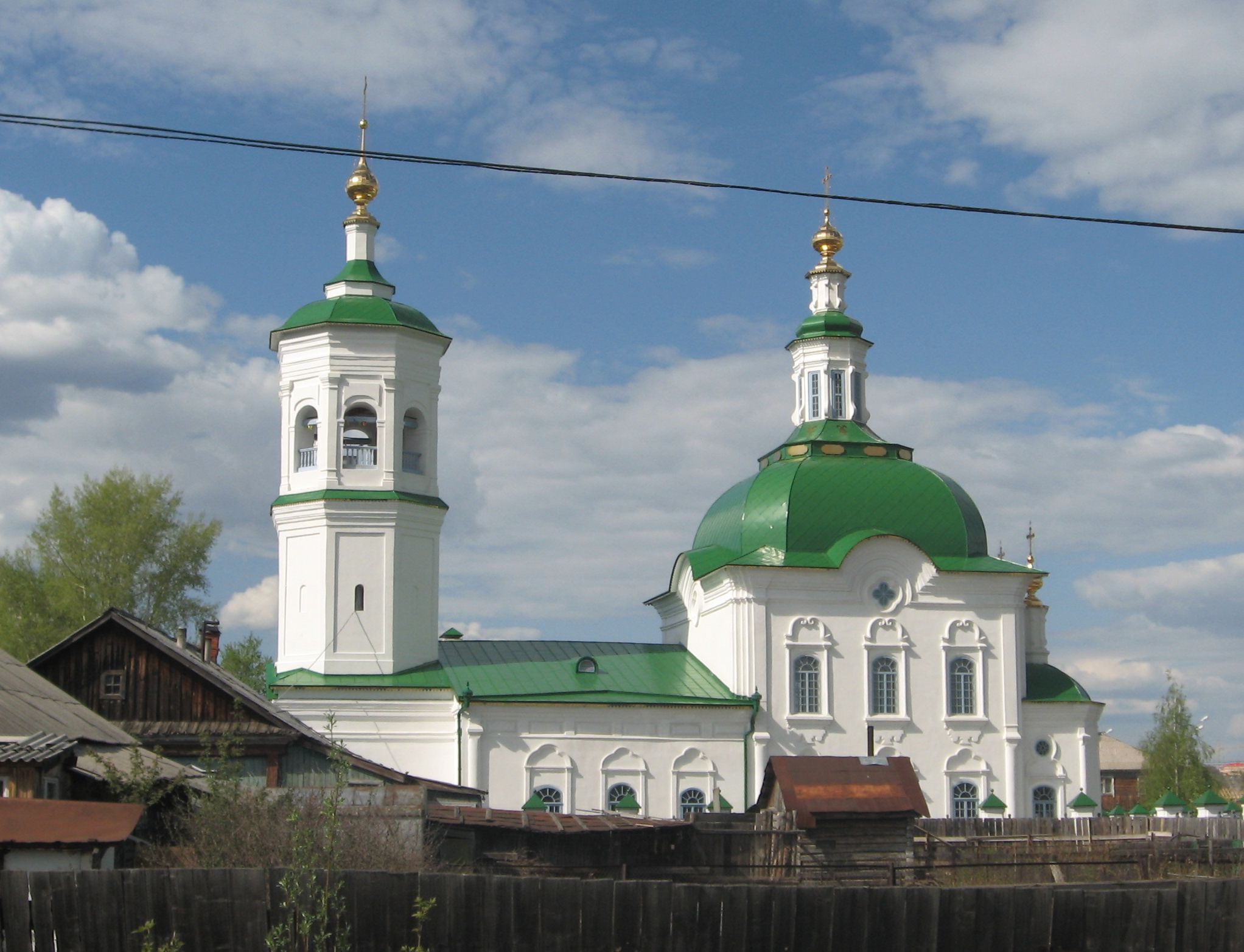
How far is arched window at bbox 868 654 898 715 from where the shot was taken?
117 ft

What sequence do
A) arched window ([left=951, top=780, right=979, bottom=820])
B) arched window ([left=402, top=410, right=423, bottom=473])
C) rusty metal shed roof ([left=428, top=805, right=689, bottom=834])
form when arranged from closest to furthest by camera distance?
1. rusty metal shed roof ([left=428, top=805, right=689, bottom=834])
2. arched window ([left=402, top=410, right=423, bottom=473])
3. arched window ([left=951, top=780, right=979, bottom=820])

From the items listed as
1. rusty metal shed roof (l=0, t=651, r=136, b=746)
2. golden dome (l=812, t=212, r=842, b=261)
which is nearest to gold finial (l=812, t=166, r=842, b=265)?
golden dome (l=812, t=212, r=842, b=261)

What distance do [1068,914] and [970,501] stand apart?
897 inches

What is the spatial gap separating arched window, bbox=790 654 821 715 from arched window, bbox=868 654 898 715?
3.78 ft

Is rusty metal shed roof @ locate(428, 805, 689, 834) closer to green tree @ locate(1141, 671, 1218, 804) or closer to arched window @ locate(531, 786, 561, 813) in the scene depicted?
arched window @ locate(531, 786, 561, 813)

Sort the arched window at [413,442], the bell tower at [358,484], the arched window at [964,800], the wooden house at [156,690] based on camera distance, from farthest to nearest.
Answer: the arched window at [964,800]
the arched window at [413,442]
the bell tower at [358,484]
the wooden house at [156,690]

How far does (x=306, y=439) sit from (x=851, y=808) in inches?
587

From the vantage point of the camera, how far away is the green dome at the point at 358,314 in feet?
114

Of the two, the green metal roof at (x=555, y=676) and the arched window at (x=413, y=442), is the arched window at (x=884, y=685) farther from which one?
the arched window at (x=413, y=442)

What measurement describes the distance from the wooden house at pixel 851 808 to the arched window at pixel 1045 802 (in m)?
9.69

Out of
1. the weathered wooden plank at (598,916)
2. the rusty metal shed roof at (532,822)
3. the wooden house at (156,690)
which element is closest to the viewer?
the weathered wooden plank at (598,916)

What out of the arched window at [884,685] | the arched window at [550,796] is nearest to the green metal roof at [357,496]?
the arched window at [550,796]

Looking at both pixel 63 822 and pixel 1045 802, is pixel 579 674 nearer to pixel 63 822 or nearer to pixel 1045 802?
pixel 1045 802

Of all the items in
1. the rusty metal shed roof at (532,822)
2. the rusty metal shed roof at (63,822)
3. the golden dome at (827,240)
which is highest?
the golden dome at (827,240)
